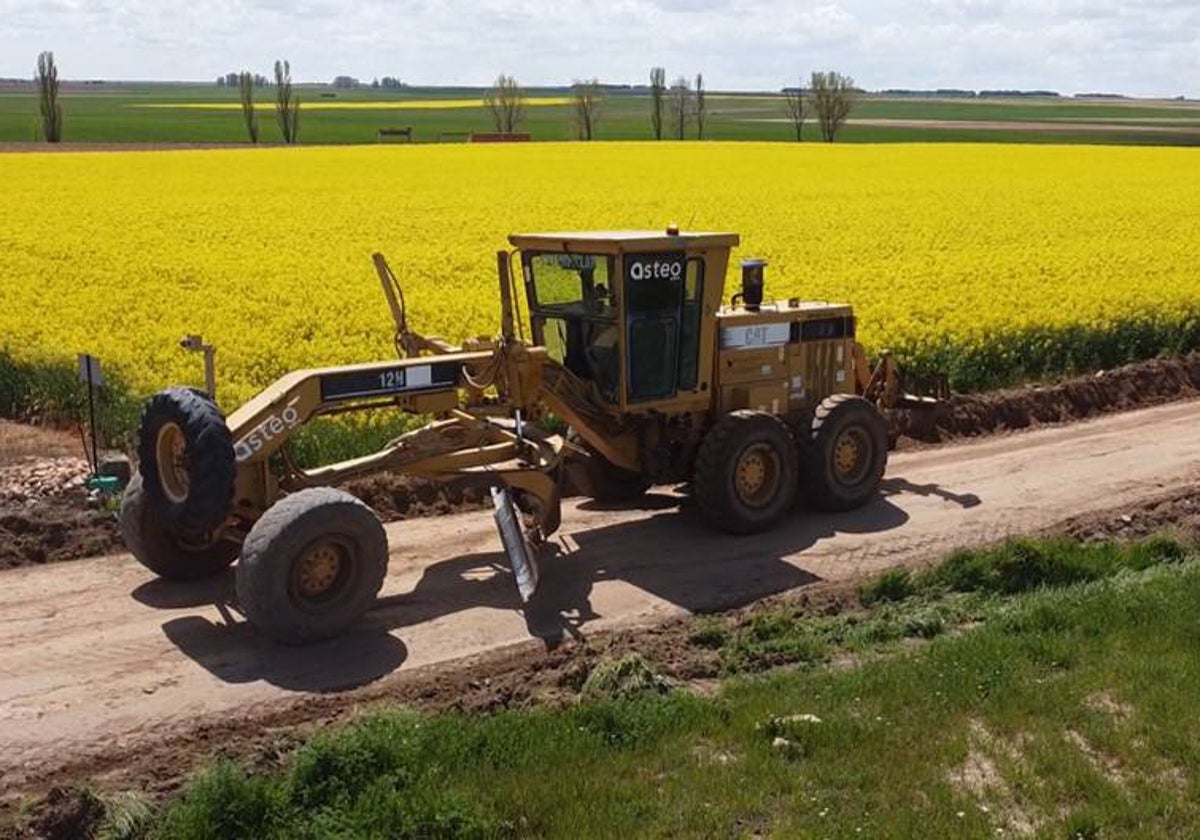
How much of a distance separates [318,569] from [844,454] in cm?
575

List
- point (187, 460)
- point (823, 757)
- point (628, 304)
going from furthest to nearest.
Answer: point (628, 304) → point (187, 460) → point (823, 757)

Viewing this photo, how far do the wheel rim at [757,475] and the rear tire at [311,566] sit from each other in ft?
12.6

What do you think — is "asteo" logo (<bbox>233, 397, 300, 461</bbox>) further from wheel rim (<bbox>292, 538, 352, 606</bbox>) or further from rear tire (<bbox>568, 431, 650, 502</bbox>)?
rear tire (<bbox>568, 431, 650, 502</bbox>)

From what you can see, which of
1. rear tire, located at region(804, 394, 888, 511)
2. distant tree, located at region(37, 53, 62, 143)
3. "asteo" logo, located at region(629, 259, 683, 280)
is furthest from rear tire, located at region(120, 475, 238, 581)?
distant tree, located at region(37, 53, 62, 143)

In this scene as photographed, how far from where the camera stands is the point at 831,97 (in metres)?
94.8

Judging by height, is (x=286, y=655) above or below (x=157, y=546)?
below

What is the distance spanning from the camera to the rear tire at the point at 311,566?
30.3 ft

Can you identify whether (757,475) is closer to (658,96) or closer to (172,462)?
(172,462)

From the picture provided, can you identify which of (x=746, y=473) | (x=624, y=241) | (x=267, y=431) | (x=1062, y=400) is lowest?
(x=1062, y=400)

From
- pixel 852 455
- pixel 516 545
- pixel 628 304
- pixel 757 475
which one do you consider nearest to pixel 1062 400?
pixel 852 455

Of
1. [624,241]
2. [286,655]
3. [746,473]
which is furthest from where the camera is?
[746,473]

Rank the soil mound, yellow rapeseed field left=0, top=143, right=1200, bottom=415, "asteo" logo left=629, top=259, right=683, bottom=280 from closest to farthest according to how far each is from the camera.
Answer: "asteo" logo left=629, top=259, right=683, bottom=280 < the soil mound < yellow rapeseed field left=0, top=143, right=1200, bottom=415

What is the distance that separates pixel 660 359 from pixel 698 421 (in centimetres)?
106

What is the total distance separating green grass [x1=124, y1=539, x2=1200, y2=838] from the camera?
6.77 metres
